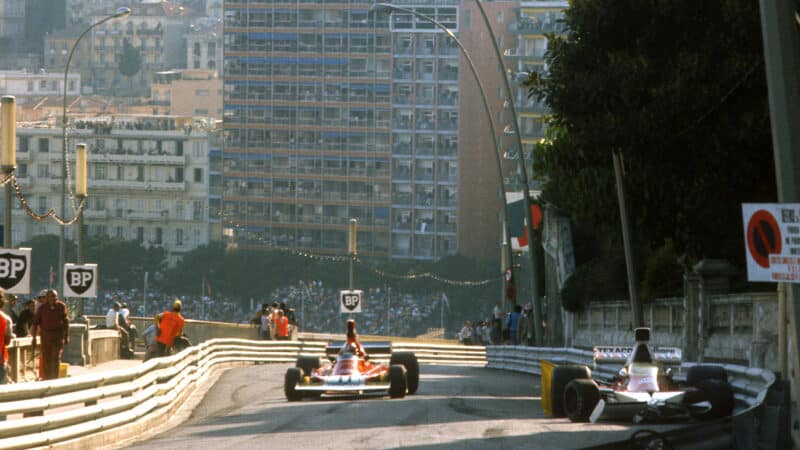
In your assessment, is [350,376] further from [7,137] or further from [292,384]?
[7,137]

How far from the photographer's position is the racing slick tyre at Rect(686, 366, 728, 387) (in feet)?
62.1

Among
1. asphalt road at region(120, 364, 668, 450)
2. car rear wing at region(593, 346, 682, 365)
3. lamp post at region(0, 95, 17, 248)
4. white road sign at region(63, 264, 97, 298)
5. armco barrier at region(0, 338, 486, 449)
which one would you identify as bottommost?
asphalt road at region(120, 364, 668, 450)

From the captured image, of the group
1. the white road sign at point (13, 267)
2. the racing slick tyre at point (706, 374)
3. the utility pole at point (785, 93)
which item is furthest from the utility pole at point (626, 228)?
the utility pole at point (785, 93)

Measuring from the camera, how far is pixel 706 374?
746 inches

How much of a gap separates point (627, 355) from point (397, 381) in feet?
14.3

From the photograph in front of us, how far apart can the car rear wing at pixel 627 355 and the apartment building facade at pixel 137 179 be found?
132 metres

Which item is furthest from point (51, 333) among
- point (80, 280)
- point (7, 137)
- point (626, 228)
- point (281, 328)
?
point (281, 328)

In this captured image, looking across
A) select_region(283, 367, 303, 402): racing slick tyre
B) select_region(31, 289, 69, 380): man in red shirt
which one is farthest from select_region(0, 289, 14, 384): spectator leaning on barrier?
select_region(283, 367, 303, 402): racing slick tyre

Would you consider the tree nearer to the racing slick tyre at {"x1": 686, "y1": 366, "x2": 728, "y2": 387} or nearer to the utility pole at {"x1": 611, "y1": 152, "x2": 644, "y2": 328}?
the utility pole at {"x1": 611, "y1": 152, "x2": 644, "y2": 328}

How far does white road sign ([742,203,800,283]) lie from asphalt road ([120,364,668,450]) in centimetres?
285

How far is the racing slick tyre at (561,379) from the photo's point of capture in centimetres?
1959

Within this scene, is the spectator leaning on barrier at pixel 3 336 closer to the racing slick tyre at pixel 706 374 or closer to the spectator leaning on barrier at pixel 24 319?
the racing slick tyre at pixel 706 374

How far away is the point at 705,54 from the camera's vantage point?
23.1 m

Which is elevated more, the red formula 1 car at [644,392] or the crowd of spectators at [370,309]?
the crowd of spectators at [370,309]
